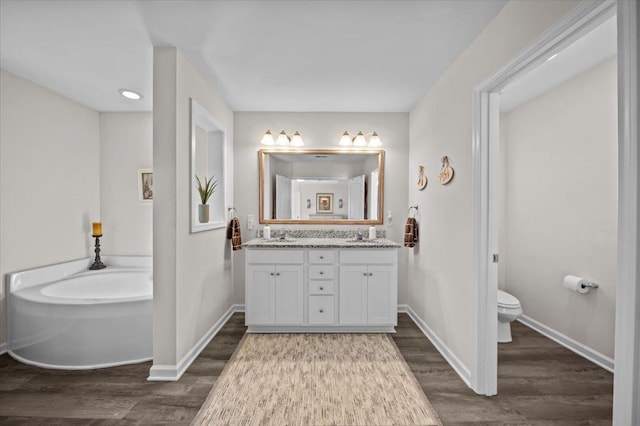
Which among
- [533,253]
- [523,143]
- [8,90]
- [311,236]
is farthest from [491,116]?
[8,90]

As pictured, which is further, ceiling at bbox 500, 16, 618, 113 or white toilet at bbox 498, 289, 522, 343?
white toilet at bbox 498, 289, 522, 343

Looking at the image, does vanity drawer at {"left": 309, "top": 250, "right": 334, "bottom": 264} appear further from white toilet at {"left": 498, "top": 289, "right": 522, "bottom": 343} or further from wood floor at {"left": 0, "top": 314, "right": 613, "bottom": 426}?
white toilet at {"left": 498, "top": 289, "right": 522, "bottom": 343}

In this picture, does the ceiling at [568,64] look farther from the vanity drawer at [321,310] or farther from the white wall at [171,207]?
the vanity drawer at [321,310]

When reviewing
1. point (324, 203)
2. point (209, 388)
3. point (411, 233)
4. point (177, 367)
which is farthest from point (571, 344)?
point (177, 367)

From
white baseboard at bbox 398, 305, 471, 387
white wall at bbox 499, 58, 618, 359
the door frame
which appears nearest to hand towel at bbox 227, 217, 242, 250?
white baseboard at bbox 398, 305, 471, 387

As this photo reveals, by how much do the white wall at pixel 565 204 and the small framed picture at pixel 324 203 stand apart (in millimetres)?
1968

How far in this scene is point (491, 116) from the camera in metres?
2.07

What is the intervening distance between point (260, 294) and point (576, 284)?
273 centimetres

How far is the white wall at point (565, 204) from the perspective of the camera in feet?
8.13

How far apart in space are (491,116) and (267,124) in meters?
2.42

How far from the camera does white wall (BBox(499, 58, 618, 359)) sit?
2.48m

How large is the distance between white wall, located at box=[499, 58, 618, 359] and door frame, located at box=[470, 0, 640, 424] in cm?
116

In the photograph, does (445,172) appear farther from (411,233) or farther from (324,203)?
(324,203)

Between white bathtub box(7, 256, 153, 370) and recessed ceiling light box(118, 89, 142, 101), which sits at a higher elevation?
recessed ceiling light box(118, 89, 142, 101)
